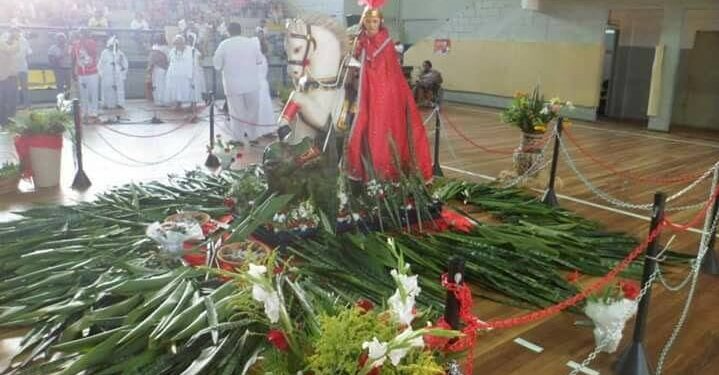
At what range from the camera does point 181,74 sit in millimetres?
11430

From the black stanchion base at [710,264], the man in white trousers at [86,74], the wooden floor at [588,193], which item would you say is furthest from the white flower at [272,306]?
the man in white trousers at [86,74]

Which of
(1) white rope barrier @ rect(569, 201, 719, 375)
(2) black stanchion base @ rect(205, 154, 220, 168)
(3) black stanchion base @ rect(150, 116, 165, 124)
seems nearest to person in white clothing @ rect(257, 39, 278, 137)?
(2) black stanchion base @ rect(205, 154, 220, 168)

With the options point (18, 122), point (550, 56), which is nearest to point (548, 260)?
point (18, 122)

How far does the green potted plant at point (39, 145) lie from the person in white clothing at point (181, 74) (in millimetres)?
5994

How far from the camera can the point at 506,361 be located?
2.78 m

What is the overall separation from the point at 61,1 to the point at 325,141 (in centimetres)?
1249

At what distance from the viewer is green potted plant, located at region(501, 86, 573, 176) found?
19.9 ft

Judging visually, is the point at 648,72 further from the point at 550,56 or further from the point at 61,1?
the point at 61,1

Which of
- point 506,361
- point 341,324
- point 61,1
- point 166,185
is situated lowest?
point 506,361

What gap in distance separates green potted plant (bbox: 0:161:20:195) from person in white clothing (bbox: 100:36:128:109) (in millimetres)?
5893

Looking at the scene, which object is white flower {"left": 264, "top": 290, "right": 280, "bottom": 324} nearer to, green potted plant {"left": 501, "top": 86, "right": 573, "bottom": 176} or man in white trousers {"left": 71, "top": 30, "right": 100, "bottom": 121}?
green potted plant {"left": 501, "top": 86, "right": 573, "bottom": 176}

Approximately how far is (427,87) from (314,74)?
9102 millimetres

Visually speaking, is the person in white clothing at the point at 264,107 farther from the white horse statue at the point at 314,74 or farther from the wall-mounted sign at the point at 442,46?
the wall-mounted sign at the point at 442,46

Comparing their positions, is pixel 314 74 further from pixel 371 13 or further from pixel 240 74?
pixel 240 74
